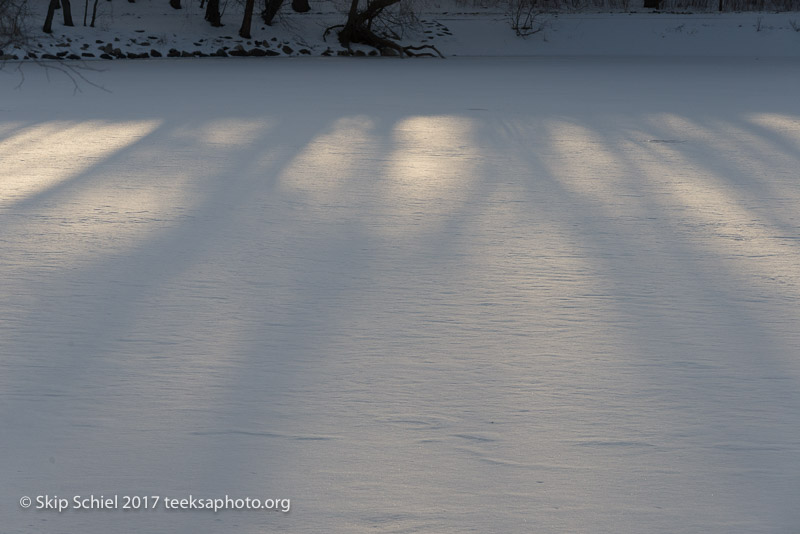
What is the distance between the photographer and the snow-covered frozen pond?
256cm

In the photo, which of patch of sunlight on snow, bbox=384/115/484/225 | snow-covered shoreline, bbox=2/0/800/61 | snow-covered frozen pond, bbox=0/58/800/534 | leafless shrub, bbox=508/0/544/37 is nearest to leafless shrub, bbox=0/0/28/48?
snow-covered frozen pond, bbox=0/58/800/534

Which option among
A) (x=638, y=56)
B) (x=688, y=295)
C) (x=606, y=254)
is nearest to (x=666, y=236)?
(x=606, y=254)

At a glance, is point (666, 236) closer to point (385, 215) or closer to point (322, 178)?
point (385, 215)

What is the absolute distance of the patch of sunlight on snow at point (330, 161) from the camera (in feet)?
21.5

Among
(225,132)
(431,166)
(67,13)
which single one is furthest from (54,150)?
(67,13)

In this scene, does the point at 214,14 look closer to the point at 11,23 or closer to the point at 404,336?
→ the point at 11,23

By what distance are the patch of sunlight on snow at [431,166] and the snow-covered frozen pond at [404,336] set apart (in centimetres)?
4

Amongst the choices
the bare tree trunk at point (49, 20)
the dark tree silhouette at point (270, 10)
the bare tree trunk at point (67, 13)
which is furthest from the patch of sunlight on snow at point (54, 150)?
the bare tree trunk at point (67, 13)

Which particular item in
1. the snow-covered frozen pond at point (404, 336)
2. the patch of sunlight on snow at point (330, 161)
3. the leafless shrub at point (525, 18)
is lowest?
the snow-covered frozen pond at point (404, 336)

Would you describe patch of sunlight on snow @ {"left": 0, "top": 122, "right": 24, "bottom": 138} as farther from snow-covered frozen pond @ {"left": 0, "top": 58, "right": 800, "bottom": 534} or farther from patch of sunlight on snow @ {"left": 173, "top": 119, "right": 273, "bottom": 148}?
patch of sunlight on snow @ {"left": 173, "top": 119, "right": 273, "bottom": 148}

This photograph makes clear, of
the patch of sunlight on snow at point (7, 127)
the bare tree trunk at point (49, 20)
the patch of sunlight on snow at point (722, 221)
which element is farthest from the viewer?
the bare tree trunk at point (49, 20)

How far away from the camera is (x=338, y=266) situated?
4.62 meters

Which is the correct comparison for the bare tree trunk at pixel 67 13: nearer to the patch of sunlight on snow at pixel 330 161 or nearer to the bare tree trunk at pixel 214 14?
the bare tree trunk at pixel 214 14

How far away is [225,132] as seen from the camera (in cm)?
924
